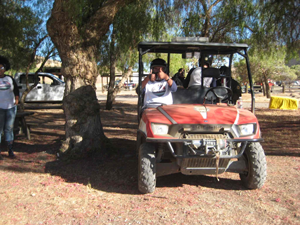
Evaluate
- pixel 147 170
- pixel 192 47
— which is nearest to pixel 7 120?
pixel 147 170

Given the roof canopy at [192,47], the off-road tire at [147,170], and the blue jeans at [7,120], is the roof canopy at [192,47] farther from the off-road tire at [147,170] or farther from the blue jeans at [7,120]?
the blue jeans at [7,120]

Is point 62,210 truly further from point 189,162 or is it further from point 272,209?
point 272,209

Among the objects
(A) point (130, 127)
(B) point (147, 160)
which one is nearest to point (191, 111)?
(B) point (147, 160)

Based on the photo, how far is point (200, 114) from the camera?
3809 millimetres

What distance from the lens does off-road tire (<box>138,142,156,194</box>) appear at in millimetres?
3789

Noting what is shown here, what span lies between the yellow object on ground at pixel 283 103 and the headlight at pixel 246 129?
12.8 meters

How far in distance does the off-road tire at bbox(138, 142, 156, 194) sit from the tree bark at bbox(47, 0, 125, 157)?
6.70 feet

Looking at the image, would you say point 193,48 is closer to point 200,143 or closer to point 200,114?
point 200,114

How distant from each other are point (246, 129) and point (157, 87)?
1640 mm

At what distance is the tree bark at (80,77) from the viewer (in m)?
5.54

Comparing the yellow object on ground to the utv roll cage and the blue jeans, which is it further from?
the blue jeans

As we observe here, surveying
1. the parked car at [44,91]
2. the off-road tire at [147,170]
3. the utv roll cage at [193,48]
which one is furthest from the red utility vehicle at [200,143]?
the parked car at [44,91]

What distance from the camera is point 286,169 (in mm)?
5078

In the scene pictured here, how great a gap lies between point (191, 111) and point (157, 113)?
443 millimetres
